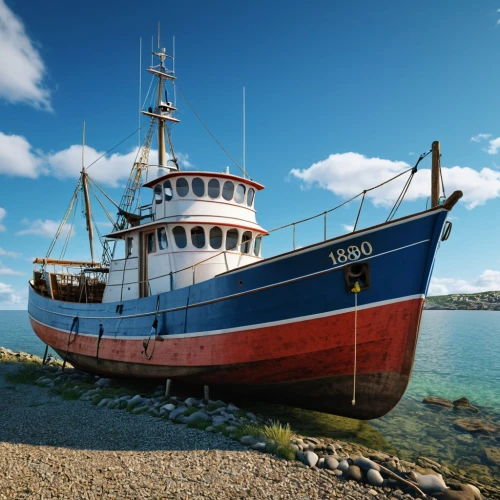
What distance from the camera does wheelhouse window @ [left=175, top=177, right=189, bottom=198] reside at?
466 inches

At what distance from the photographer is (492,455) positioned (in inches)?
333

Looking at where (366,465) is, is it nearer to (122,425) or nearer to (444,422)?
(122,425)

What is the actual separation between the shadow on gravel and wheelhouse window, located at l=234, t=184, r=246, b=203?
5.92 meters

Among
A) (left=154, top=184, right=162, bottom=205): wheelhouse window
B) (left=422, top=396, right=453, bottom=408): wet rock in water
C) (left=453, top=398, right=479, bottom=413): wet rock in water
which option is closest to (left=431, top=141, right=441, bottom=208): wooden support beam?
(left=154, top=184, right=162, bottom=205): wheelhouse window

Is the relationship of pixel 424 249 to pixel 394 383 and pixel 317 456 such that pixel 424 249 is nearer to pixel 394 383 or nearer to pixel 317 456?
pixel 394 383

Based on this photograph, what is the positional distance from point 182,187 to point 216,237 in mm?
1941

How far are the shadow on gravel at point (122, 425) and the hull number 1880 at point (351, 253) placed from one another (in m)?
3.99

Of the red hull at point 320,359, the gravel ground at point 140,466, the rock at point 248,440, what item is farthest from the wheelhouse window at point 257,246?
the rock at point 248,440

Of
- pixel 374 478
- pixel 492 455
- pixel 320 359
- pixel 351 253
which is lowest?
pixel 492 455

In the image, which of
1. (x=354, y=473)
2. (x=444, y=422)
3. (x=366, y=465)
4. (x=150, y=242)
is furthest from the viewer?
(x=150, y=242)

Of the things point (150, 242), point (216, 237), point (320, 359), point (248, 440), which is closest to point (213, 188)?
point (216, 237)

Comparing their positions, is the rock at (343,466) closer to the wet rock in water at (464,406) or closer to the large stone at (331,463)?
the large stone at (331,463)

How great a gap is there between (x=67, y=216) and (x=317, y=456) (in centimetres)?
1873

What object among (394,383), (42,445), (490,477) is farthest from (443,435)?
(42,445)
